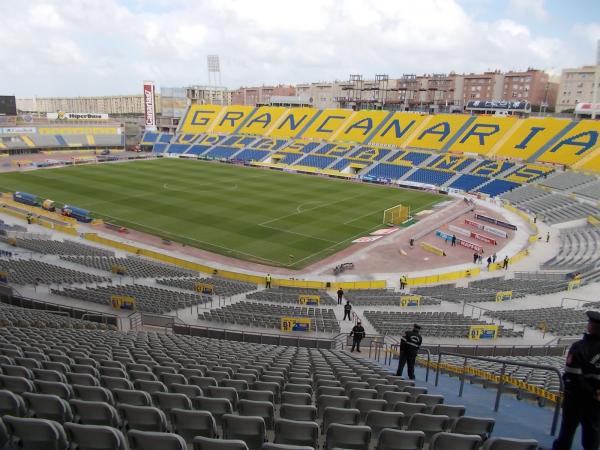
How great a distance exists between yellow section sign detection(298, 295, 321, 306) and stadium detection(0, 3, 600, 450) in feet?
0.56

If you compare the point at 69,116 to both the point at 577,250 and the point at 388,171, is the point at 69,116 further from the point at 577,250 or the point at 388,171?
the point at 577,250

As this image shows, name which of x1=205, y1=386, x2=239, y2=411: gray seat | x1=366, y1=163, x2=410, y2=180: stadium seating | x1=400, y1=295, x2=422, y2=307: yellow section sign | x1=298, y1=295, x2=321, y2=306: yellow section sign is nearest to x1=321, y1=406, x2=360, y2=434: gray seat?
x1=205, y1=386, x2=239, y2=411: gray seat

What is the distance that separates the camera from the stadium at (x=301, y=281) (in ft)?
17.3

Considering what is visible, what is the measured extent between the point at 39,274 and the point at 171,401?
20.8 metres

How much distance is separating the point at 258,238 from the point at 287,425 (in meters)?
33.3

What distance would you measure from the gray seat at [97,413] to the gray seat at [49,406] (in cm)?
9

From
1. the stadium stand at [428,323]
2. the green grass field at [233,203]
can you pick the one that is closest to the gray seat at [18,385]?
the stadium stand at [428,323]

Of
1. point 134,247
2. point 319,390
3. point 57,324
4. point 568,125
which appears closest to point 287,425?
point 319,390

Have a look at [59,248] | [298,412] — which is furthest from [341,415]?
[59,248]

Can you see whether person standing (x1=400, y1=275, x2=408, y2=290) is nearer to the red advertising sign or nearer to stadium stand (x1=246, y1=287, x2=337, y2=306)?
stadium stand (x1=246, y1=287, x2=337, y2=306)

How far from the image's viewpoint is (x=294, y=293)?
2577 centimetres

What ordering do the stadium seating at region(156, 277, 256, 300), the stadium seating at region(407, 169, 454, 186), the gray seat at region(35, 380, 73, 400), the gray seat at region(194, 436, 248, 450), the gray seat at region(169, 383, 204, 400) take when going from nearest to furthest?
the gray seat at region(194, 436, 248, 450) → the gray seat at region(35, 380, 73, 400) → the gray seat at region(169, 383, 204, 400) → the stadium seating at region(156, 277, 256, 300) → the stadium seating at region(407, 169, 454, 186)

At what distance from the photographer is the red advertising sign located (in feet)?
322

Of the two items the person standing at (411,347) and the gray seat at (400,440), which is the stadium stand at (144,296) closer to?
the person standing at (411,347)
